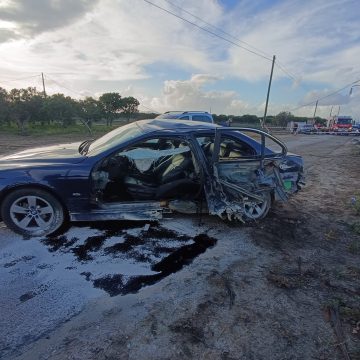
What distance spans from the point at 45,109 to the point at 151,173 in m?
27.4

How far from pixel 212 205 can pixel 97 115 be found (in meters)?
37.2

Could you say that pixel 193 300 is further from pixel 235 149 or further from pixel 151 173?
pixel 235 149

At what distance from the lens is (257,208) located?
465cm

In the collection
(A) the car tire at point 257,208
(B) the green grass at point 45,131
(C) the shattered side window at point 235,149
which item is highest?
(C) the shattered side window at point 235,149

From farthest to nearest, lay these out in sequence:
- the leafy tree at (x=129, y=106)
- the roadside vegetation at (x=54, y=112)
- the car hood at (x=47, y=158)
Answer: the leafy tree at (x=129, y=106) → the roadside vegetation at (x=54, y=112) → the car hood at (x=47, y=158)

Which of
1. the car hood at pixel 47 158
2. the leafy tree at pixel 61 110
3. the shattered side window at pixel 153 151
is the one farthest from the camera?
the leafy tree at pixel 61 110

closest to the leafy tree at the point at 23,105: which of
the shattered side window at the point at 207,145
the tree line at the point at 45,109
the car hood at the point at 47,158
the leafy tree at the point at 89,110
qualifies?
the tree line at the point at 45,109

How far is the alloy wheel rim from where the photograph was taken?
12.3 feet

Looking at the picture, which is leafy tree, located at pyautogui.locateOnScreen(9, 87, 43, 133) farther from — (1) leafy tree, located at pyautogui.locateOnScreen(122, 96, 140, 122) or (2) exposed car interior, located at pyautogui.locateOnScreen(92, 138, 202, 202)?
(2) exposed car interior, located at pyautogui.locateOnScreen(92, 138, 202, 202)

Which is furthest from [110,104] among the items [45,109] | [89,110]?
[45,109]

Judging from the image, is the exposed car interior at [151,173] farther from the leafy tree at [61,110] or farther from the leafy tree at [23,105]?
the leafy tree at [61,110]

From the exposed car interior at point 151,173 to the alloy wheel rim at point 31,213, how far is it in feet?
2.31

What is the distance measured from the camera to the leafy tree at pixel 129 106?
1806 inches

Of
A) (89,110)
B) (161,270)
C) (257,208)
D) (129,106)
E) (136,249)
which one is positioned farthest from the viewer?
(129,106)
